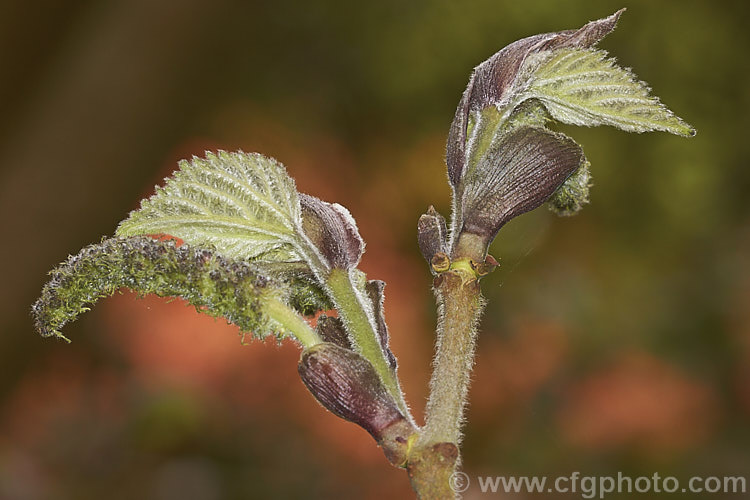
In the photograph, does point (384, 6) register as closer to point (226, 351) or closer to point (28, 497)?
point (226, 351)

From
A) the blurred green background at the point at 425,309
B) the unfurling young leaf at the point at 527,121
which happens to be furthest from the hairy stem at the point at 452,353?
the blurred green background at the point at 425,309

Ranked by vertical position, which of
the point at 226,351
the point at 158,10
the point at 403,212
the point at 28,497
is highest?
the point at 403,212

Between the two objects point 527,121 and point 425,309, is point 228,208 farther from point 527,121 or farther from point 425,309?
point 425,309

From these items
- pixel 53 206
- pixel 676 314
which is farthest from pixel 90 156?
pixel 676 314

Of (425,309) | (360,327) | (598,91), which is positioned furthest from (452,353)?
(425,309)

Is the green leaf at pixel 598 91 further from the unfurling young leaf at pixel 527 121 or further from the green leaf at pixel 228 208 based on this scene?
the green leaf at pixel 228 208

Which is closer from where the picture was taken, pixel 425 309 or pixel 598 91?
pixel 598 91

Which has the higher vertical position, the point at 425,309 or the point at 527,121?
the point at 425,309
